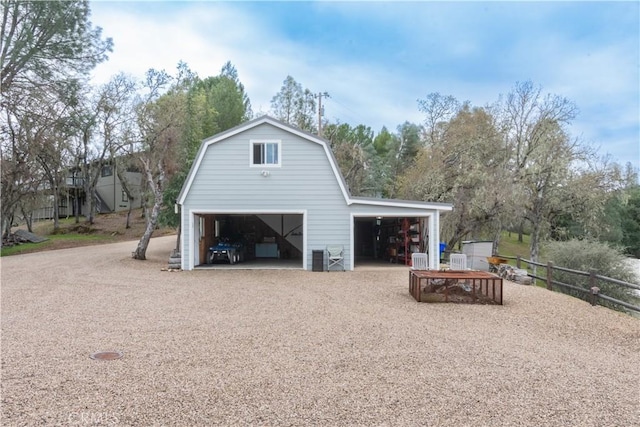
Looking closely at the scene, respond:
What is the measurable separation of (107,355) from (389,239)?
13623 mm

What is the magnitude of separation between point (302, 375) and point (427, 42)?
41.4ft

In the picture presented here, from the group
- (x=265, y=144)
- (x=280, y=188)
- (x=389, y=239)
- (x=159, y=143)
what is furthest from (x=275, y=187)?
(x=159, y=143)

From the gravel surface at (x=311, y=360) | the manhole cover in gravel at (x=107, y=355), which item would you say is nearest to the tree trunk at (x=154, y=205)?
the gravel surface at (x=311, y=360)

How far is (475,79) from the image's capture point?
20281mm

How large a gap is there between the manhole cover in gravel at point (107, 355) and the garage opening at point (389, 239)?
1023cm

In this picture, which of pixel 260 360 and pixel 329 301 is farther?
pixel 329 301

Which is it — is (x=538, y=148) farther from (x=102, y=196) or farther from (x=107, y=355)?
(x=102, y=196)

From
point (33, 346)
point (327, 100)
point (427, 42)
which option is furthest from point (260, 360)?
point (327, 100)

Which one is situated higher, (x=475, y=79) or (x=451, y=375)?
(x=475, y=79)

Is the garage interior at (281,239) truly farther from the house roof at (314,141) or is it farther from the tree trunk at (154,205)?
the tree trunk at (154,205)

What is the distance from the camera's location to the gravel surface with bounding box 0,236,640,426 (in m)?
3.22

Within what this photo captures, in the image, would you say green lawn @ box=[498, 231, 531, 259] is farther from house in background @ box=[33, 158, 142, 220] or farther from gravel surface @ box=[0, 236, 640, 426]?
house in background @ box=[33, 158, 142, 220]

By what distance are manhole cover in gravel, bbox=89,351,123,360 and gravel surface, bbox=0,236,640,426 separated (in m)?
0.13

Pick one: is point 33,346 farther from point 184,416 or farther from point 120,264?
point 120,264
